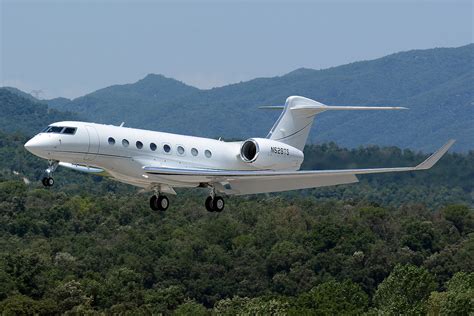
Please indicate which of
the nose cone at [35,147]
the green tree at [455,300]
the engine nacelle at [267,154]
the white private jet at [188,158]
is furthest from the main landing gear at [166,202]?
the green tree at [455,300]

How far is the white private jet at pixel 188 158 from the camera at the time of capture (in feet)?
126

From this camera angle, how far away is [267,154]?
1663 inches

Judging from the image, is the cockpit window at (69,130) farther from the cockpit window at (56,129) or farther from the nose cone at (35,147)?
the nose cone at (35,147)

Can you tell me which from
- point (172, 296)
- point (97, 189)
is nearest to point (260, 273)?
point (172, 296)

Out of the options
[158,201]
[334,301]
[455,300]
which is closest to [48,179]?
[158,201]

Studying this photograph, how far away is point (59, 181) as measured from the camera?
19300 centimetres

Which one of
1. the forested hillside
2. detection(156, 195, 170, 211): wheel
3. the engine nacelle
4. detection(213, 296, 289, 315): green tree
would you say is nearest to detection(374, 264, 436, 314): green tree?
A: the forested hillside

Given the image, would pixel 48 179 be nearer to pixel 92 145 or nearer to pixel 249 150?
pixel 92 145

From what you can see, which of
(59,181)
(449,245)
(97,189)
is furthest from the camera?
(59,181)

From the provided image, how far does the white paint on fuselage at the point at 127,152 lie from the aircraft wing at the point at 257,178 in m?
0.27

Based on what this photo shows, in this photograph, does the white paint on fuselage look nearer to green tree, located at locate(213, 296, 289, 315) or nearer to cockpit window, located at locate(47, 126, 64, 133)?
cockpit window, located at locate(47, 126, 64, 133)

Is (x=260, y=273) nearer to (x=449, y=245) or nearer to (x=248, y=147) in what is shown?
(x=449, y=245)

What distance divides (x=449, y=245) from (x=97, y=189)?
216ft

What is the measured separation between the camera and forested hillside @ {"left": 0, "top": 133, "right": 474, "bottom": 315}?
9438 cm
